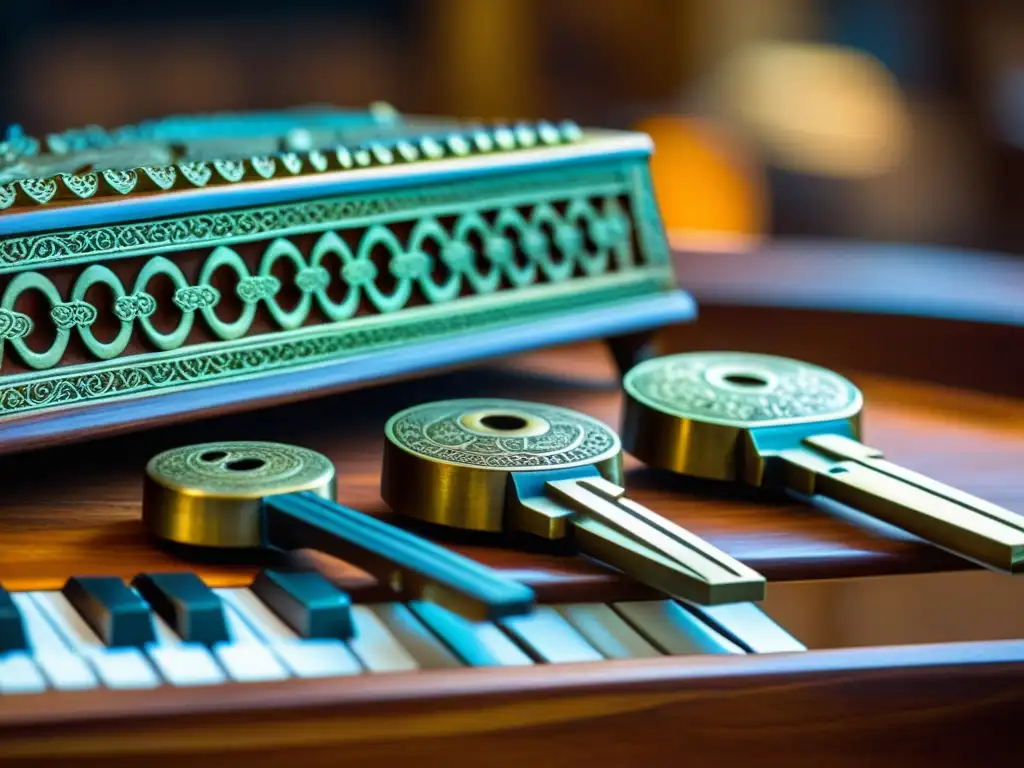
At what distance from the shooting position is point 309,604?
634 mm

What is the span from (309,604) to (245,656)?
0.04 m

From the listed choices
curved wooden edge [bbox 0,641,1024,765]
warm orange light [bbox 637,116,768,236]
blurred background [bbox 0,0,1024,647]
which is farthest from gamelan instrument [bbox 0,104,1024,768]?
blurred background [bbox 0,0,1024,647]

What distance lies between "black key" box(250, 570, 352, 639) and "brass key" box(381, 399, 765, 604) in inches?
4.0

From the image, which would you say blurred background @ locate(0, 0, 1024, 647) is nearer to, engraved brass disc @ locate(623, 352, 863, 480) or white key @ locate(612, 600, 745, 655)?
engraved brass disc @ locate(623, 352, 863, 480)

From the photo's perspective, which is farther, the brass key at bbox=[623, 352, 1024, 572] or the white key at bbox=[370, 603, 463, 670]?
the brass key at bbox=[623, 352, 1024, 572]

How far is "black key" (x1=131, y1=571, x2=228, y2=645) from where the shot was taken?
62cm

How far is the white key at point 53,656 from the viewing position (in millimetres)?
583

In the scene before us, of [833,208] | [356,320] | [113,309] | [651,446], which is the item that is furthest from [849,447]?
[833,208]

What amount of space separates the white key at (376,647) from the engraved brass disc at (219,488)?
8cm

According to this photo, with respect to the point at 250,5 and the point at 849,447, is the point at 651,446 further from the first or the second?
the point at 250,5

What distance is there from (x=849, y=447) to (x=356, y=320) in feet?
1.03

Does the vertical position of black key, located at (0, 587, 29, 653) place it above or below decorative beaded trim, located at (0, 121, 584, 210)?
below

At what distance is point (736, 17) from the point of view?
394cm

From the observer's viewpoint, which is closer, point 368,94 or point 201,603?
point 201,603
